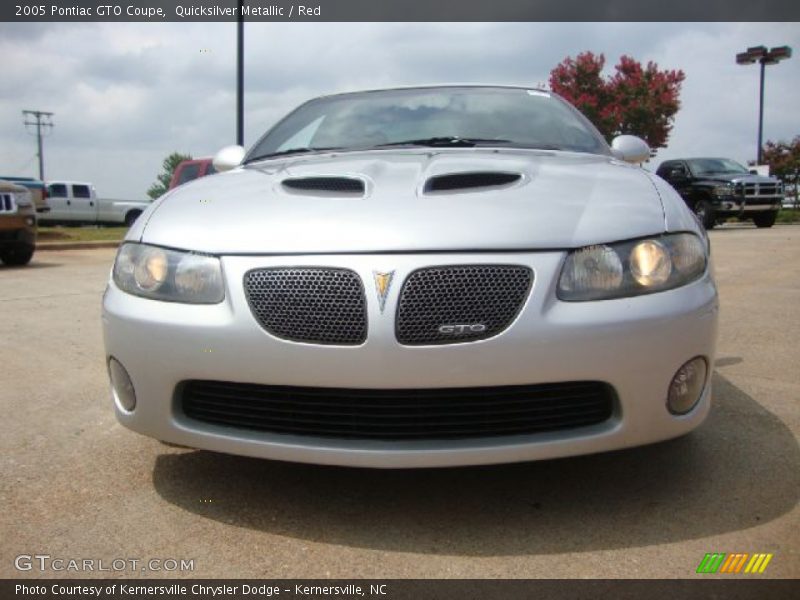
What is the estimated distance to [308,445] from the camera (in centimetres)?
196

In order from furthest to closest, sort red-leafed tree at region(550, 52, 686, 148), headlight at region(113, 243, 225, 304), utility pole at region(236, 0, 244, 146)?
red-leafed tree at region(550, 52, 686, 148)
utility pole at region(236, 0, 244, 146)
headlight at region(113, 243, 225, 304)

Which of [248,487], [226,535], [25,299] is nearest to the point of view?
[226,535]

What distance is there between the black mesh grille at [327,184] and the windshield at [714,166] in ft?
52.8

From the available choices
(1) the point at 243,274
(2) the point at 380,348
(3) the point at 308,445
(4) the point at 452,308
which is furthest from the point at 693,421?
(1) the point at 243,274

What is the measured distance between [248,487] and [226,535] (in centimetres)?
31

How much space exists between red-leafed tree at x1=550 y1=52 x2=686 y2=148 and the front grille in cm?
2708

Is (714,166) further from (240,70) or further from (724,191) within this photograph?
(240,70)

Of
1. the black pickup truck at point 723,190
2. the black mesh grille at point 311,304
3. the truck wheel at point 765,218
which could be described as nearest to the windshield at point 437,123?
the black mesh grille at point 311,304

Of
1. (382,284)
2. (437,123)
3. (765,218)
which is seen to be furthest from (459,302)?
(765,218)

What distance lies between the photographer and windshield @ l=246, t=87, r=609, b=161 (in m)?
3.18

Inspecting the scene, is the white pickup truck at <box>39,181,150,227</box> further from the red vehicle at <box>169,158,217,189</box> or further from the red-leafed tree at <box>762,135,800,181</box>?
the red-leafed tree at <box>762,135,800,181</box>

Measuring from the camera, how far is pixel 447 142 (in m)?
3.12

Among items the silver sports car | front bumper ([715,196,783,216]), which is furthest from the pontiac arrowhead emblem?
front bumper ([715,196,783,216])

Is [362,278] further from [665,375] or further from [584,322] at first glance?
[665,375]
